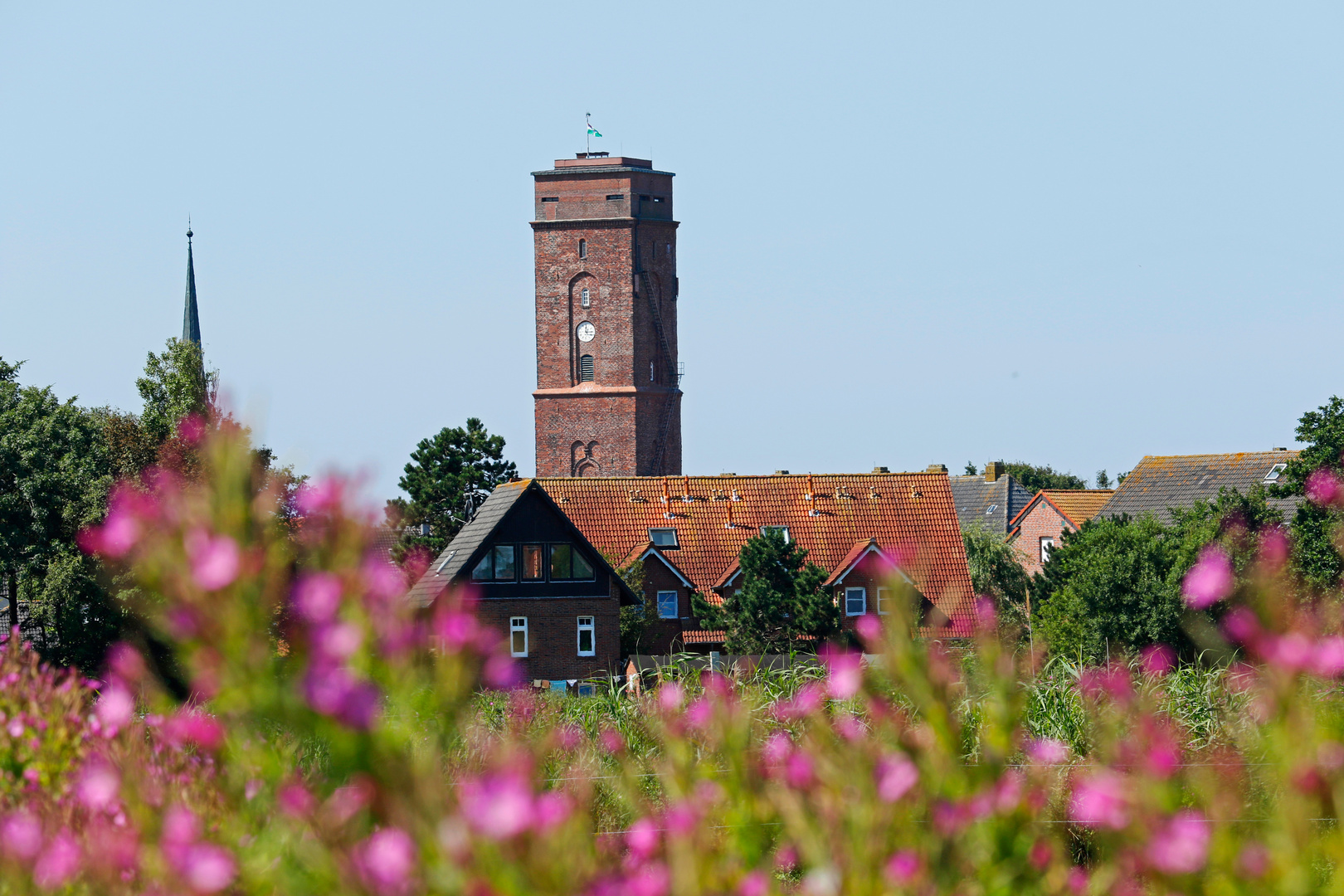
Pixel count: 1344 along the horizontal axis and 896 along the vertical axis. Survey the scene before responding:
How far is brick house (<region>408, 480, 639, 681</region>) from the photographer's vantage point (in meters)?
41.3

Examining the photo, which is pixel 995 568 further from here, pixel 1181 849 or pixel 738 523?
pixel 1181 849

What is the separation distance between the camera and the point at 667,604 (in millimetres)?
49688

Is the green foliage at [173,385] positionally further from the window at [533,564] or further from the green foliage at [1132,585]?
the green foliage at [1132,585]

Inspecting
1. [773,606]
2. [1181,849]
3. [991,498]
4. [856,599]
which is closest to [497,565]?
[773,606]

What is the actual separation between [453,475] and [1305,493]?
3561cm

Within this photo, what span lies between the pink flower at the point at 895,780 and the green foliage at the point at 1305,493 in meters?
36.1

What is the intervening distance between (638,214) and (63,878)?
78.1 meters

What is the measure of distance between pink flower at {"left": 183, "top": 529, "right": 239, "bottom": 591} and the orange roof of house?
47701 mm

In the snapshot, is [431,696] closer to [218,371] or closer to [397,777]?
[397,777]

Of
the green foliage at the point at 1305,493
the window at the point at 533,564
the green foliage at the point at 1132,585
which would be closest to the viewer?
the green foliage at the point at 1305,493

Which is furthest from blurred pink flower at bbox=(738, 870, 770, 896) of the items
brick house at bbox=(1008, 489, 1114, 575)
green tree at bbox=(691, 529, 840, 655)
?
brick house at bbox=(1008, 489, 1114, 575)

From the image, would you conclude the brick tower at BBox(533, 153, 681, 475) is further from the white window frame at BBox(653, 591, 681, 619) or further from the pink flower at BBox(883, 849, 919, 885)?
the pink flower at BBox(883, 849, 919, 885)

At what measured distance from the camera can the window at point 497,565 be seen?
41.1 meters

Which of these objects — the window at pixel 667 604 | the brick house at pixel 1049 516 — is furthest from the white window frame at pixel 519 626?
the brick house at pixel 1049 516
